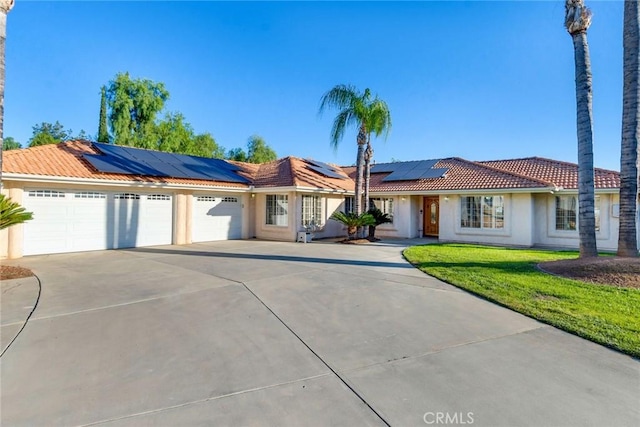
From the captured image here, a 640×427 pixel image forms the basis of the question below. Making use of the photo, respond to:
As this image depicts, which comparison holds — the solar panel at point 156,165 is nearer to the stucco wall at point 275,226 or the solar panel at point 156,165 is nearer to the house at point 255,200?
the house at point 255,200

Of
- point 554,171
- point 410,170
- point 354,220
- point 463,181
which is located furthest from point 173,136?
point 554,171

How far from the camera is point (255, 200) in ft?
65.7

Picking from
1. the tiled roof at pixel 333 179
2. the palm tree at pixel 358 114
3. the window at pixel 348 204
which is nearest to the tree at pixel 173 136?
the tiled roof at pixel 333 179

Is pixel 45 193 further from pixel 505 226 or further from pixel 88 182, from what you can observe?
pixel 505 226

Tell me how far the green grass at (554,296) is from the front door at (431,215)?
9.18 m

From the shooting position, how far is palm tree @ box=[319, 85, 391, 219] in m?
16.4

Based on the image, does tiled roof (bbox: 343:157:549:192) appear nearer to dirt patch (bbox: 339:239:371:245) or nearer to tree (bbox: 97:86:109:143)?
dirt patch (bbox: 339:239:371:245)

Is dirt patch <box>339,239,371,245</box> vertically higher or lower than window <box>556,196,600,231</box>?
lower

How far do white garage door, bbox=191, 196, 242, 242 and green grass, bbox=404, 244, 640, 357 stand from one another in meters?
11.1

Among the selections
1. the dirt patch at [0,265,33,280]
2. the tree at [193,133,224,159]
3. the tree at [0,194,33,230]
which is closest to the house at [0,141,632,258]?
the tree at [0,194,33,230]

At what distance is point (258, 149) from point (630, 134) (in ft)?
158

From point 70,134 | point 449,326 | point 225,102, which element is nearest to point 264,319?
point 449,326

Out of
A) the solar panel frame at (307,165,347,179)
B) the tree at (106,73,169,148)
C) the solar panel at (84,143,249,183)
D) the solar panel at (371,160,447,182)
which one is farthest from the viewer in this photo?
the tree at (106,73,169,148)

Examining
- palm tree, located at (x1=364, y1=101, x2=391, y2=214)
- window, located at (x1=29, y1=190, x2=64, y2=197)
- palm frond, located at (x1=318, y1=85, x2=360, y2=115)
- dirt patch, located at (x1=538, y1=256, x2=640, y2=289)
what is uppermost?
palm frond, located at (x1=318, y1=85, x2=360, y2=115)
